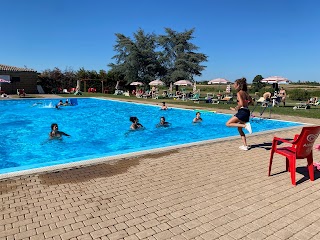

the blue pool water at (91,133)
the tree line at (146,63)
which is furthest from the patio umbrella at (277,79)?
the tree line at (146,63)

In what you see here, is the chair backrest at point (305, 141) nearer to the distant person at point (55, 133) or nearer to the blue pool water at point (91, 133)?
the blue pool water at point (91, 133)

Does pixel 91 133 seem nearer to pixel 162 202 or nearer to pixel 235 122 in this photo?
pixel 235 122

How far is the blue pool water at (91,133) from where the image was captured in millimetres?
9062

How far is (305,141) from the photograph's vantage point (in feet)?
14.9

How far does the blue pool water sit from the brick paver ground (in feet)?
4.99

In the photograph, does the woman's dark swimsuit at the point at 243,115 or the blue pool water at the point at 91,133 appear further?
the blue pool water at the point at 91,133

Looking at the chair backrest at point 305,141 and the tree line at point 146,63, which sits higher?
the tree line at point 146,63

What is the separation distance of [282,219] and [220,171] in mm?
1916

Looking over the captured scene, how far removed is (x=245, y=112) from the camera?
22.2 feet

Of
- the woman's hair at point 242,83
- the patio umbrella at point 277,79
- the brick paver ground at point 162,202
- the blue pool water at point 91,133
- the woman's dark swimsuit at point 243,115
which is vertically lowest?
the blue pool water at point 91,133

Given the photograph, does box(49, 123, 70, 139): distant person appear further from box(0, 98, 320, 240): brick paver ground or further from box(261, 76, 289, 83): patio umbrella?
box(261, 76, 289, 83): patio umbrella

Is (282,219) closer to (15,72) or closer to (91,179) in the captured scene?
(91,179)

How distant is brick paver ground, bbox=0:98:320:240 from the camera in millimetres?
3105

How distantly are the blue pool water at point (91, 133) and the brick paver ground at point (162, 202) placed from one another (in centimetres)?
152
